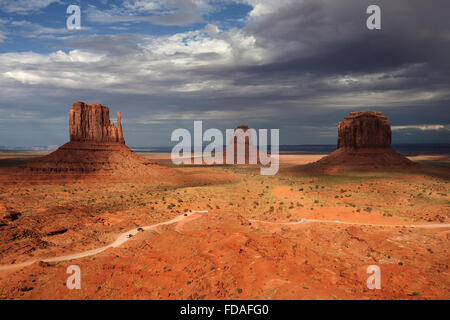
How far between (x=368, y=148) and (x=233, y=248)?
7260cm

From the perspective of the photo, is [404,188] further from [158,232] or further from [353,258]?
[158,232]

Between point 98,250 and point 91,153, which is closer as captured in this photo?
point 98,250

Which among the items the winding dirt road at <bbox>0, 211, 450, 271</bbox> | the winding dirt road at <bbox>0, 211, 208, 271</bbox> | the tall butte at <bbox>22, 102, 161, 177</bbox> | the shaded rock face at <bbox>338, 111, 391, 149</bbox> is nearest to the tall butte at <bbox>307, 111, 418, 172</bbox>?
the shaded rock face at <bbox>338, 111, 391, 149</bbox>

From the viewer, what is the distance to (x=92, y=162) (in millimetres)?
69500

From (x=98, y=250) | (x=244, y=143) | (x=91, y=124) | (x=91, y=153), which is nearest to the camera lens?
(x=98, y=250)

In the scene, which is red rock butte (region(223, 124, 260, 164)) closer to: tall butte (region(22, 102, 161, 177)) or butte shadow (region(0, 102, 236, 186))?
butte shadow (region(0, 102, 236, 186))

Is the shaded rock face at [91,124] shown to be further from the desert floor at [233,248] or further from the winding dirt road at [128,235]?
the winding dirt road at [128,235]

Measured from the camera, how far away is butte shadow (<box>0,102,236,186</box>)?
212 ft

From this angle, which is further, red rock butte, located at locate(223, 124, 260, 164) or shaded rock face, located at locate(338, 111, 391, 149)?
red rock butte, located at locate(223, 124, 260, 164)

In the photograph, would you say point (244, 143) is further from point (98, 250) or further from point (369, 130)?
point (98, 250)

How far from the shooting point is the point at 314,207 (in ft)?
125

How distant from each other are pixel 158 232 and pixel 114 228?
610 cm

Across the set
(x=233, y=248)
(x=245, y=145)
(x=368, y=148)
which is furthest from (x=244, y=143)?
(x=233, y=248)
